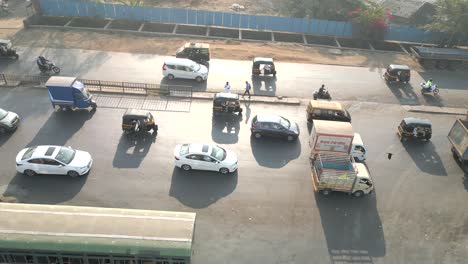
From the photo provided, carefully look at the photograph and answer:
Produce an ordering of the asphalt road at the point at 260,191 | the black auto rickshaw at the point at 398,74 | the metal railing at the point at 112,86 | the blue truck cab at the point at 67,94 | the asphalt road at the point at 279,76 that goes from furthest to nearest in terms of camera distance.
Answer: the black auto rickshaw at the point at 398,74 < the asphalt road at the point at 279,76 < the metal railing at the point at 112,86 < the blue truck cab at the point at 67,94 < the asphalt road at the point at 260,191

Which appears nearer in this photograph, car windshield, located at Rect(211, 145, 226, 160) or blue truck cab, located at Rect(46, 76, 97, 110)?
car windshield, located at Rect(211, 145, 226, 160)

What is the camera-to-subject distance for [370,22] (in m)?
46.1

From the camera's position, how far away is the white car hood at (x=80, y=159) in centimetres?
2172

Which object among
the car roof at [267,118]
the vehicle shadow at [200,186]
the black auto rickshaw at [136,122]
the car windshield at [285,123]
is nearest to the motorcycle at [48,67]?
the black auto rickshaw at [136,122]

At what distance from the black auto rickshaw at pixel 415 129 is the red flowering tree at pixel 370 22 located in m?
23.1

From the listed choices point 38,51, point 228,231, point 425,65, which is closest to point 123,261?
point 228,231

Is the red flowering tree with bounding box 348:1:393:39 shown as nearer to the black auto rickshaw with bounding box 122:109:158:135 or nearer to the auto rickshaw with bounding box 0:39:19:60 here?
the black auto rickshaw with bounding box 122:109:158:135

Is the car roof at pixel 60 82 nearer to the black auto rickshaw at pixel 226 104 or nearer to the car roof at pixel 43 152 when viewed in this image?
the car roof at pixel 43 152

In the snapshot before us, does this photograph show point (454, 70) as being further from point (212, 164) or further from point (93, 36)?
point (93, 36)

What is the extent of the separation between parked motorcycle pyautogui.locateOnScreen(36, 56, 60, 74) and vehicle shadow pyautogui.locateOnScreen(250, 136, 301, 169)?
20246 millimetres

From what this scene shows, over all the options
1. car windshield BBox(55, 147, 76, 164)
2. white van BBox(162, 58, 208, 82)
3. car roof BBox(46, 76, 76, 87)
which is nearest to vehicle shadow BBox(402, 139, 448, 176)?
white van BBox(162, 58, 208, 82)

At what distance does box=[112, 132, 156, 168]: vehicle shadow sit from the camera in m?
23.5

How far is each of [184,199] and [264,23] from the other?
33228 mm

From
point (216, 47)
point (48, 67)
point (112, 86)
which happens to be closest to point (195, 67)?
point (112, 86)
